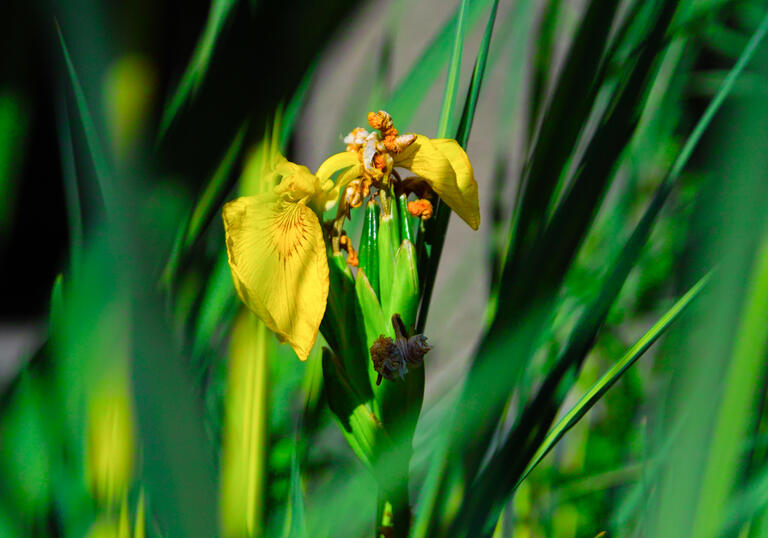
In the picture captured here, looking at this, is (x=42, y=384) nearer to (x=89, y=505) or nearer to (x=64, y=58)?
(x=89, y=505)

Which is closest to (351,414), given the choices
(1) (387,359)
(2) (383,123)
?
(1) (387,359)

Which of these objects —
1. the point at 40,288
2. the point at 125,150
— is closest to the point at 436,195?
the point at 125,150

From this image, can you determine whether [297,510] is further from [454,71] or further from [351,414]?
[454,71]

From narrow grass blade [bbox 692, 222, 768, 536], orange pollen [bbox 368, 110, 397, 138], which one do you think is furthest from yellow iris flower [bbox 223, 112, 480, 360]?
narrow grass blade [bbox 692, 222, 768, 536]

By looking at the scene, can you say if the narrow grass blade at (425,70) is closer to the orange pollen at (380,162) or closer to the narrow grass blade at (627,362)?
the orange pollen at (380,162)

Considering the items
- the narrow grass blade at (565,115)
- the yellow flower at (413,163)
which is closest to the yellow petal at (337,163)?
the yellow flower at (413,163)

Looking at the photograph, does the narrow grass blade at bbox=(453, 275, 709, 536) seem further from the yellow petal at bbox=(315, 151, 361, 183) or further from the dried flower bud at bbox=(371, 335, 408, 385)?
the yellow petal at bbox=(315, 151, 361, 183)

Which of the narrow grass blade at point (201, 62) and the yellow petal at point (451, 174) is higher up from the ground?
the narrow grass blade at point (201, 62)
